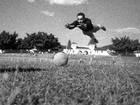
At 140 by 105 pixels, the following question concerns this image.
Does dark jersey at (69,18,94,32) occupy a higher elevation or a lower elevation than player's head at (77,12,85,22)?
lower

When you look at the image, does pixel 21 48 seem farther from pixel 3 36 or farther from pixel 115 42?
pixel 115 42

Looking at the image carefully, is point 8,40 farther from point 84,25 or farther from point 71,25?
point 84,25

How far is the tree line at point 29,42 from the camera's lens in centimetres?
11778

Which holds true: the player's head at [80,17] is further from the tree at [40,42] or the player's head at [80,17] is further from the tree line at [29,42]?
the tree at [40,42]

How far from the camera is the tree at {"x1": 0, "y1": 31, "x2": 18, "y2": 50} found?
11600 cm

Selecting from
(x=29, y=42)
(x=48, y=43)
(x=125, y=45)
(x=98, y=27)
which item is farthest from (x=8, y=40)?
(x=98, y=27)

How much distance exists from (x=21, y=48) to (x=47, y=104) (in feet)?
432

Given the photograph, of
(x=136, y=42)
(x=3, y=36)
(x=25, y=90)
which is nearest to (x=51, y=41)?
(x=3, y=36)

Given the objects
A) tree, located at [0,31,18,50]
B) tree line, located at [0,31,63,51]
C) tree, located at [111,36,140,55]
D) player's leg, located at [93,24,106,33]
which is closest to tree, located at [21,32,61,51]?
tree line, located at [0,31,63,51]

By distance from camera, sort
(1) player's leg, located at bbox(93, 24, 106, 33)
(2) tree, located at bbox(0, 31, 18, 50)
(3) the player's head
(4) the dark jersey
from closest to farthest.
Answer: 1. (4) the dark jersey
2. (3) the player's head
3. (1) player's leg, located at bbox(93, 24, 106, 33)
4. (2) tree, located at bbox(0, 31, 18, 50)

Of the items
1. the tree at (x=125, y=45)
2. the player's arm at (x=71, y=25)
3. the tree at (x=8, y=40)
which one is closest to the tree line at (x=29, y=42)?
the tree at (x=8, y=40)

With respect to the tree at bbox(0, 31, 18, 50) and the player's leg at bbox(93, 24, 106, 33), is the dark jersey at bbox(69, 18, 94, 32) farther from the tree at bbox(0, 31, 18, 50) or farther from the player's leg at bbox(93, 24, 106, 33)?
the tree at bbox(0, 31, 18, 50)

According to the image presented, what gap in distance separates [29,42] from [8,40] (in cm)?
2083

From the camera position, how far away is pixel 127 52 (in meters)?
135
